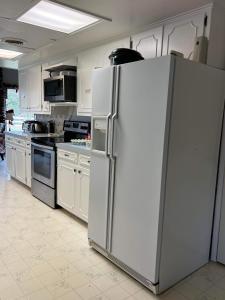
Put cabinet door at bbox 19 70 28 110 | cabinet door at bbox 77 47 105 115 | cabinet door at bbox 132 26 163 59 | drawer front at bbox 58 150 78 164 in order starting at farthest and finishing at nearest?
cabinet door at bbox 19 70 28 110 < cabinet door at bbox 77 47 105 115 < drawer front at bbox 58 150 78 164 < cabinet door at bbox 132 26 163 59

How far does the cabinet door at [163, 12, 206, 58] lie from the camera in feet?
6.81

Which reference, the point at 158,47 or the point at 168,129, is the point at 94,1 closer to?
the point at 158,47

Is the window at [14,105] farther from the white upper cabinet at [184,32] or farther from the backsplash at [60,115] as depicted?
the white upper cabinet at [184,32]

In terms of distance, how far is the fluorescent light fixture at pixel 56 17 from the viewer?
7.04 ft

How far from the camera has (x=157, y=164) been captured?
179cm

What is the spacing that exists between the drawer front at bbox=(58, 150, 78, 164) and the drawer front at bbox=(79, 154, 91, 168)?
108 mm

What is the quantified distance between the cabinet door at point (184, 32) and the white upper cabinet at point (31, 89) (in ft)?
9.02

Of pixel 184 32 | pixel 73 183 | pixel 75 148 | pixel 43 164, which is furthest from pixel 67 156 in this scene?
pixel 184 32

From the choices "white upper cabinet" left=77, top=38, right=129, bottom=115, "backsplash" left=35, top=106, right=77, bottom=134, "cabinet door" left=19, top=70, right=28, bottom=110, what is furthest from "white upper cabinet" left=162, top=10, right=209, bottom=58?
"cabinet door" left=19, top=70, right=28, bottom=110

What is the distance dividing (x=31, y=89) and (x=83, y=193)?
2720mm

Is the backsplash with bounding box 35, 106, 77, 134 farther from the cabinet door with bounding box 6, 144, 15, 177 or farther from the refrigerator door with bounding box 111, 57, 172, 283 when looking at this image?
the refrigerator door with bounding box 111, 57, 172, 283

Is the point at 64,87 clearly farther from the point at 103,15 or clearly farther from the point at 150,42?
the point at 150,42

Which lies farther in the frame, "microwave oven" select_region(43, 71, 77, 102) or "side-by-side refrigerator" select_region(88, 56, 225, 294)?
"microwave oven" select_region(43, 71, 77, 102)

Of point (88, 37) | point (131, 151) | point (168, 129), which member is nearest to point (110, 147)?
point (131, 151)
